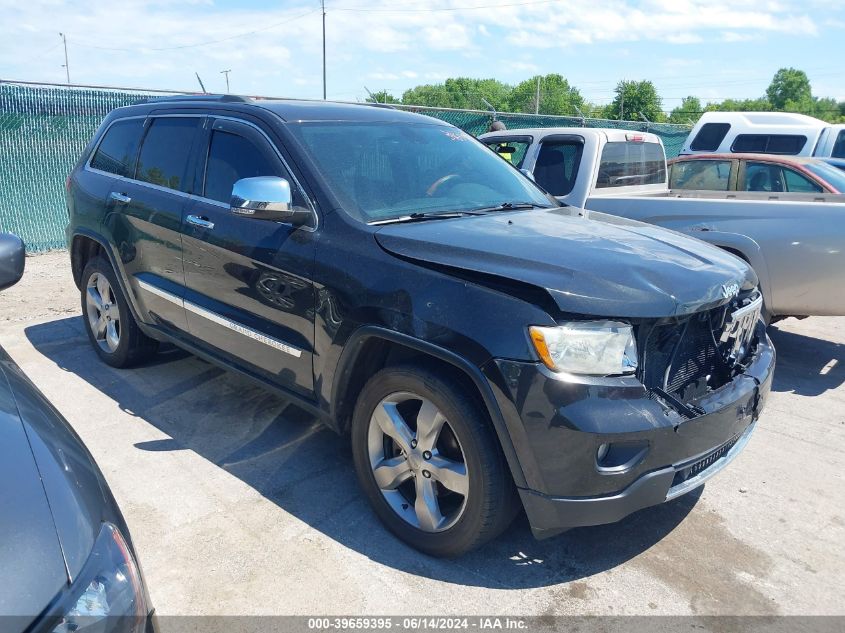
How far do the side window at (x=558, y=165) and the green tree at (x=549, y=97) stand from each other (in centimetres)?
8207

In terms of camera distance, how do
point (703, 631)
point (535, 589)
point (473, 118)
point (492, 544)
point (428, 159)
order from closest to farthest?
1. point (703, 631)
2. point (535, 589)
3. point (492, 544)
4. point (428, 159)
5. point (473, 118)

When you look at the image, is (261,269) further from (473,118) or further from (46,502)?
(473,118)

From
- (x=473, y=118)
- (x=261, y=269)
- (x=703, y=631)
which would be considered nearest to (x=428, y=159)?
(x=261, y=269)

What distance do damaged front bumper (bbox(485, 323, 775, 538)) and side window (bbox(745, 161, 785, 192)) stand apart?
6.31 m

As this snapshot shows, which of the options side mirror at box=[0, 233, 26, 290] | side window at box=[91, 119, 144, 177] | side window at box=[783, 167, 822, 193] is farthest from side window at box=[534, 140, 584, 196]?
side mirror at box=[0, 233, 26, 290]

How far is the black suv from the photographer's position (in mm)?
2557

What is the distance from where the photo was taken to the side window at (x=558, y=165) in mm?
6531

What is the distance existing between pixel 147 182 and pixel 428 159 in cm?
195

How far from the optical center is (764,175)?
318 inches

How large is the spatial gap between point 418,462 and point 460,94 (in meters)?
108

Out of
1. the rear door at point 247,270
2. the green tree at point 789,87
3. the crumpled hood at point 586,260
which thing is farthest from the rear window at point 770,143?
the green tree at point 789,87

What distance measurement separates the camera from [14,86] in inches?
338

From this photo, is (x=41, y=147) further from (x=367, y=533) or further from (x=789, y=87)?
(x=789, y=87)

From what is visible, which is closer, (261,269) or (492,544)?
(492,544)
